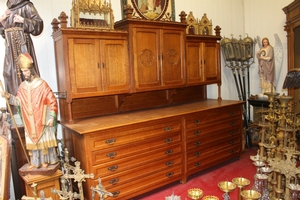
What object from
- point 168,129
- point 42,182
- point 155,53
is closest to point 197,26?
point 155,53

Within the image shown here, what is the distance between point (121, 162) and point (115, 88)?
0.88m

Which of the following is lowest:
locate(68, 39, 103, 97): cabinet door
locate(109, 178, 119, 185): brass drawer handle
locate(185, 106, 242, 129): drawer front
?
locate(109, 178, 119, 185): brass drawer handle

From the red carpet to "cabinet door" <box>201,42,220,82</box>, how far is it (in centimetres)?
138

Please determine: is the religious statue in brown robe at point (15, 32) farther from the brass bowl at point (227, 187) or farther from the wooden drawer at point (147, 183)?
the brass bowl at point (227, 187)

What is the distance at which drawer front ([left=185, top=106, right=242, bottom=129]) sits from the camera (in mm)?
3514

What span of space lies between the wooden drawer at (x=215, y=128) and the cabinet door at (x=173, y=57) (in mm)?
707

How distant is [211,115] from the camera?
3758 mm

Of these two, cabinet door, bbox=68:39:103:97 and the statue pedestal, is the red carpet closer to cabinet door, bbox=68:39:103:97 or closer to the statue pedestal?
the statue pedestal

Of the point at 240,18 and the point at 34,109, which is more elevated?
the point at 240,18

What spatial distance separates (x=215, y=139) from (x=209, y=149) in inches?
7.2

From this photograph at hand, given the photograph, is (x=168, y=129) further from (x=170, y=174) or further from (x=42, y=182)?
(x=42, y=182)

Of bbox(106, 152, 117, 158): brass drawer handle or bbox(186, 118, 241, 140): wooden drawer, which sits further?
bbox(186, 118, 241, 140): wooden drawer

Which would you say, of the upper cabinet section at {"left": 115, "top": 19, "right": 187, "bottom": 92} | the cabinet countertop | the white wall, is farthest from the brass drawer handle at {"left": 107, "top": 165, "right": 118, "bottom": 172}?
the white wall

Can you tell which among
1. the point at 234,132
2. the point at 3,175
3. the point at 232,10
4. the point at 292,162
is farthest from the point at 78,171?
the point at 232,10
